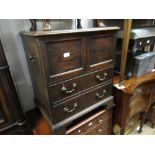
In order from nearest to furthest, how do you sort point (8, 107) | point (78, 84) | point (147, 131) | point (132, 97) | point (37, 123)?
point (8, 107)
point (78, 84)
point (37, 123)
point (132, 97)
point (147, 131)

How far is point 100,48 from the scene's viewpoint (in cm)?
90

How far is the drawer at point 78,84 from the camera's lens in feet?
2.64

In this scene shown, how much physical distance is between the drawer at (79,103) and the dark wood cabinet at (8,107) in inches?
8.8

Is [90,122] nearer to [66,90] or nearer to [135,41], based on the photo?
[66,90]

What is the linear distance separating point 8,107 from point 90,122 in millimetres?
682

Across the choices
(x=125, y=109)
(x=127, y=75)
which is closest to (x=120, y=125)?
(x=125, y=109)

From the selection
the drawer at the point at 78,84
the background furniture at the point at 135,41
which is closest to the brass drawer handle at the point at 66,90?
the drawer at the point at 78,84

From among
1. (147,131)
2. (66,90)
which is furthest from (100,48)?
(147,131)

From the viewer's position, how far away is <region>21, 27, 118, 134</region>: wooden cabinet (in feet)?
2.29

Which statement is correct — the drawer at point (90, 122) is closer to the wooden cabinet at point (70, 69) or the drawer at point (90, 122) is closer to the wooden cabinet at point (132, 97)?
the wooden cabinet at point (70, 69)

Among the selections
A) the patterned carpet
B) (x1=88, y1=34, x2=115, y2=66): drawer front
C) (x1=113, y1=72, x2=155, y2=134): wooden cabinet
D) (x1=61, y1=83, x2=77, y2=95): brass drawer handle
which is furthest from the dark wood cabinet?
the patterned carpet
